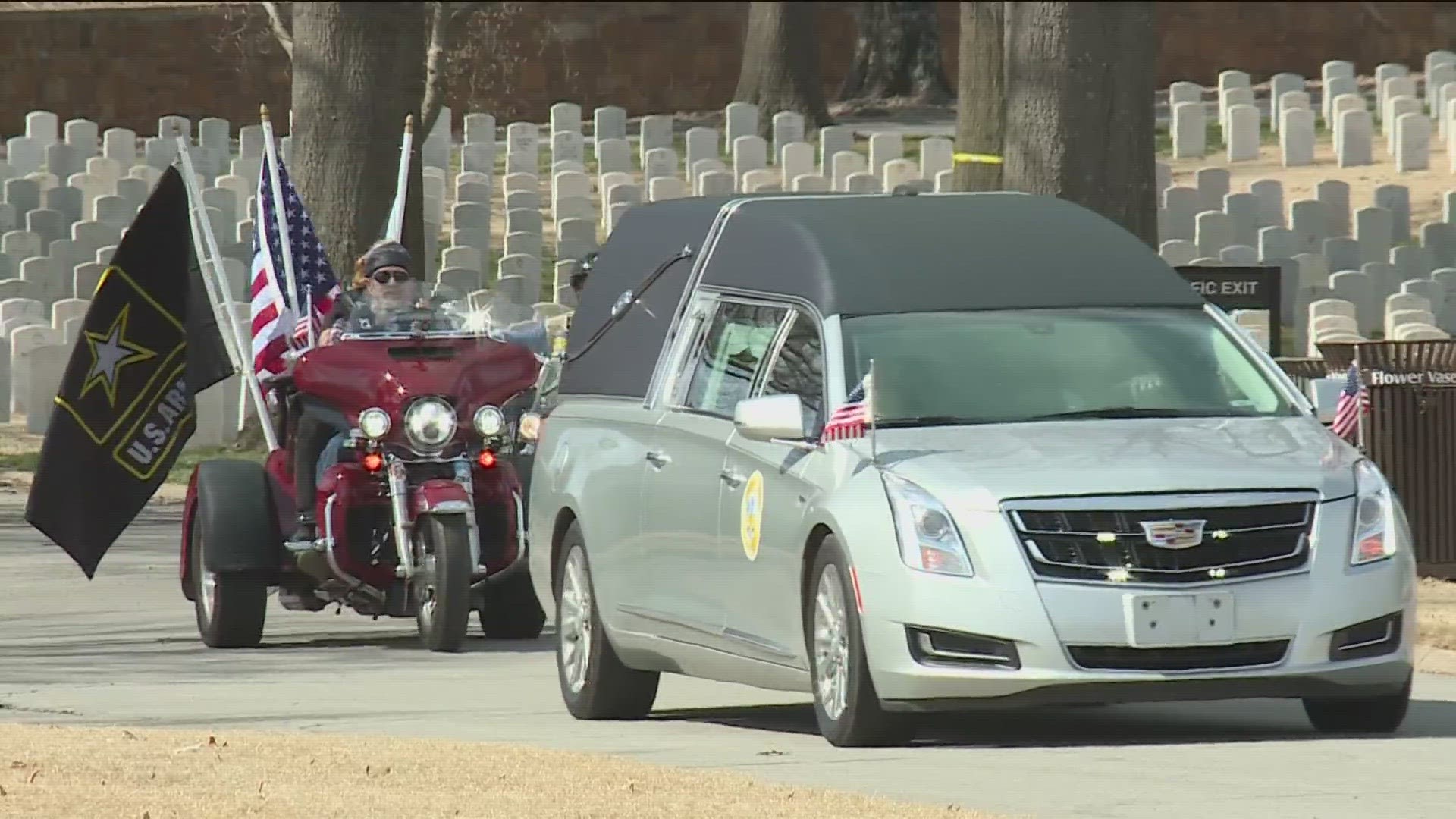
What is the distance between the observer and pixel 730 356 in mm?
11203

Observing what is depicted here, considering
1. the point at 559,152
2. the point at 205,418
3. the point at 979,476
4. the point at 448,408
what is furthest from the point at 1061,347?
the point at 559,152

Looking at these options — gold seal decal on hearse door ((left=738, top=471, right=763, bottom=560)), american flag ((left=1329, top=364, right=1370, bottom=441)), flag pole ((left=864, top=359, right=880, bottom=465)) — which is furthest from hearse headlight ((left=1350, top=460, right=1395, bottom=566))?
american flag ((left=1329, top=364, right=1370, bottom=441))

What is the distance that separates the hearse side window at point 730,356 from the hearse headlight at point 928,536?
1.31 m

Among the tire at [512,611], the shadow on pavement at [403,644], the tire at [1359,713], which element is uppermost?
the tire at [1359,713]

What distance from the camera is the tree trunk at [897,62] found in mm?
47469

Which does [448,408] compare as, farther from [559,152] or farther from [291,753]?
[559,152]

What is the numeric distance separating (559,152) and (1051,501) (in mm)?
29608

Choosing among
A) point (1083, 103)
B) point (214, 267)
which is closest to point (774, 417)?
point (214, 267)

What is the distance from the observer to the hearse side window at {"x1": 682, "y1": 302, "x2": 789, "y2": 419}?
11.0m

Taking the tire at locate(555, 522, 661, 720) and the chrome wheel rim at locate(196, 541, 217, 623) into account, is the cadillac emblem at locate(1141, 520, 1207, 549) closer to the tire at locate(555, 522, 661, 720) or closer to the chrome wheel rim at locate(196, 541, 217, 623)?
the tire at locate(555, 522, 661, 720)

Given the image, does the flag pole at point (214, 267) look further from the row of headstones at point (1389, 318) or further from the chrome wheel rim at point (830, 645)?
the row of headstones at point (1389, 318)

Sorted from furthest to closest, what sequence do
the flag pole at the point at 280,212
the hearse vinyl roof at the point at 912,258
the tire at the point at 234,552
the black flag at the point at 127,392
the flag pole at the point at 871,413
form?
the flag pole at the point at 280,212 < the black flag at the point at 127,392 < the tire at the point at 234,552 < the hearse vinyl roof at the point at 912,258 < the flag pole at the point at 871,413

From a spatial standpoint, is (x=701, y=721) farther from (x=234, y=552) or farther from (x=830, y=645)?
(x=234, y=552)

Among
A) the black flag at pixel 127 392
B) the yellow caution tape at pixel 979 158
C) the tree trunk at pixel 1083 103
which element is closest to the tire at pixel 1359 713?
the black flag at pixel 127 392
